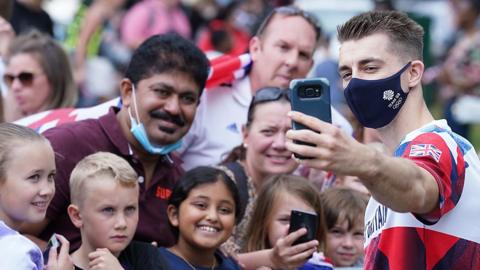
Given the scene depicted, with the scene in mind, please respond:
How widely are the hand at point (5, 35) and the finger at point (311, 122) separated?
3351mm

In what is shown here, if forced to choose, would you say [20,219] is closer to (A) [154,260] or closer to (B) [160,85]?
(A) [154,260]

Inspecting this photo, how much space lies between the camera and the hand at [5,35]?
6.82m

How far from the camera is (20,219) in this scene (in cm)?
501

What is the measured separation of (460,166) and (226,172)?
2.17 m

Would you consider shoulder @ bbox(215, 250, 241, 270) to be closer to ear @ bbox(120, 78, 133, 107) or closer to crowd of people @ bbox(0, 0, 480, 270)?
crowd of people @ bbox(0, 0, 480, 270)

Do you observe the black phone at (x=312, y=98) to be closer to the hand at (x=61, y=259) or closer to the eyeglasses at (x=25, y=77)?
the hand at (x=61, y=259)

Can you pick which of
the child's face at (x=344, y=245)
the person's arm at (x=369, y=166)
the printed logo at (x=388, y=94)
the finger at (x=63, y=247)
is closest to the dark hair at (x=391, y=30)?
the printed logo at (x=388, y=94)

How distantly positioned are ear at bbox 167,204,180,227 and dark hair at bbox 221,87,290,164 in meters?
1.07

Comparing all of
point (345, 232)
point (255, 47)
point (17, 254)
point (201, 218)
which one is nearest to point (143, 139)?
point (201, 218)

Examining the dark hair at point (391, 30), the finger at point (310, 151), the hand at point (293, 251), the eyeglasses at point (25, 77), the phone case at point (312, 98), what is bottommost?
the hand at point (293, 251)

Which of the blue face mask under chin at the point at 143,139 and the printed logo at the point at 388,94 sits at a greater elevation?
the printed logo at the point at 388,94

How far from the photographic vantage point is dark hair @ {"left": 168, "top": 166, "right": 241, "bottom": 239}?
5.88 metres

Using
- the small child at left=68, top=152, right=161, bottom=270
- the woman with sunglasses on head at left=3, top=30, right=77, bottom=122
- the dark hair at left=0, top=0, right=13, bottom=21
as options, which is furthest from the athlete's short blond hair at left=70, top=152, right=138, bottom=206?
the woman with sunglasses on head at left=3, top=30, right=77, bottom=122

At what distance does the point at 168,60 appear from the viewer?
20.6ft
